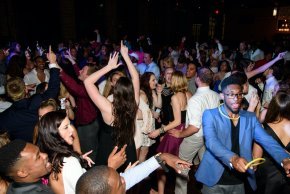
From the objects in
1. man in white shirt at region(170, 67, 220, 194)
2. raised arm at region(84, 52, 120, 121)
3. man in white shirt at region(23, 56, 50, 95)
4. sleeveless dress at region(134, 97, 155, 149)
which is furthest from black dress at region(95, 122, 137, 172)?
man in white shirt at region(23, 56, 50, 95)

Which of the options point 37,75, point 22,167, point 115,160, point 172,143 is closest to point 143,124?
point 172,143

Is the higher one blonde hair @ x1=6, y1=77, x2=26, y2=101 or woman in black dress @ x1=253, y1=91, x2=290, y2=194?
blonde hair @ x1=6, y1=77, x2=26, y2=101

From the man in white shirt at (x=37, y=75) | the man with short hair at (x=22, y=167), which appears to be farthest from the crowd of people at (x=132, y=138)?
the man in white shirt at (x=37, y=75)

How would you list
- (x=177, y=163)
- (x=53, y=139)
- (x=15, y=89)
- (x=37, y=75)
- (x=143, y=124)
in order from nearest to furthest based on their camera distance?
1. (x=177, y=163)
2. (x=53, y=139)
3. (x=15, y=89)
4. (x=143, y=124)
5. (x=37, y=75)

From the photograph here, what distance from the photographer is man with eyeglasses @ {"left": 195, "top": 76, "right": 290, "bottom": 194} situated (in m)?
2.42

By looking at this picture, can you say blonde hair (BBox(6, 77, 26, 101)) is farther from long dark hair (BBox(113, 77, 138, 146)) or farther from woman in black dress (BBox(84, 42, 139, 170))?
long dark hair (BBox(113, 77, 138, 146))

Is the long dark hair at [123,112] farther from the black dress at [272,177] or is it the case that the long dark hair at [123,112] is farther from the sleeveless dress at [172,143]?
the black dress at [272,177]

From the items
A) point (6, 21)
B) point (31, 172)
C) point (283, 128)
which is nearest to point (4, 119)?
point (31, 172)

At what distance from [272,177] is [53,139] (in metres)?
2.02

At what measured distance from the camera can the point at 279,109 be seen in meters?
2.60

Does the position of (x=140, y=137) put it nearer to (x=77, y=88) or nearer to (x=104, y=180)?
(x=77, y=88)

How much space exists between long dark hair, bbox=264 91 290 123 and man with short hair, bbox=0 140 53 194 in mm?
2021

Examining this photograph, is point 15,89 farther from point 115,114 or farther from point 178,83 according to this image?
point 178,83

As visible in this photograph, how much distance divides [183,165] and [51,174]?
97cm
